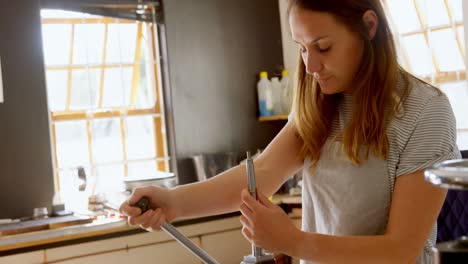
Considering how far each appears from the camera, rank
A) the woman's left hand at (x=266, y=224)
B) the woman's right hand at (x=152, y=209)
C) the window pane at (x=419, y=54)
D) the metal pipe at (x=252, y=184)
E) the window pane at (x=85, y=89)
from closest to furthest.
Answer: the metal pipe at (x=252, y=184) < the woman's left hand at (x=266, y=224) < the woman's right hand at (x=152, y=209) < the window pane at (x=419, y=54) < the window pane at (x=85, y=89)

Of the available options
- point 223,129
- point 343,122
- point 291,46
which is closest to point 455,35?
point 291,46

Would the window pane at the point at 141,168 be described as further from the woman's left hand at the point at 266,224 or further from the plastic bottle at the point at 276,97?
the woman's left hand at the point at 266,224

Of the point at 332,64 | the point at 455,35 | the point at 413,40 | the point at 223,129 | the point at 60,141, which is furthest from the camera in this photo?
the point at 223,129

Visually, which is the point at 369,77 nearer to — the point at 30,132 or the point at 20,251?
the point at 20,251

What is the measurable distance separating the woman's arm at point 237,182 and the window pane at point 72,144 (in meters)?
2.49

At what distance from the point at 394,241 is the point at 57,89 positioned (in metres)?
3.01

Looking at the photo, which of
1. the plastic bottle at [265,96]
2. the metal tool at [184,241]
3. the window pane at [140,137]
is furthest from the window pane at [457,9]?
the metal tool at [184,241]

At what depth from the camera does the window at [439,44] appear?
10.6ft

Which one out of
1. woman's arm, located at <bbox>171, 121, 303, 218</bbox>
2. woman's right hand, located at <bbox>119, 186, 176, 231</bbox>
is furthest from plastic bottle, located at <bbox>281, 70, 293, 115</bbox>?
woman's right hand, located at <bbox>119, 186, 176, 231</bbox>

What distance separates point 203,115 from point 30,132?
42.3 inches

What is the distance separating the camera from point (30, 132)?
3.55 metres

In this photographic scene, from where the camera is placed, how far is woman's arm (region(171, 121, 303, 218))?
4.86 ft

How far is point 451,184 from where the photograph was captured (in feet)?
2.00

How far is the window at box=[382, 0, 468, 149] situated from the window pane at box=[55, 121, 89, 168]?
1.97 meters
